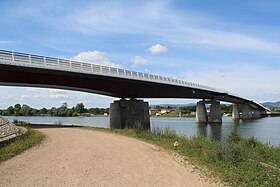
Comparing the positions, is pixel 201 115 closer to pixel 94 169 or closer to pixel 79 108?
pixel 79 108

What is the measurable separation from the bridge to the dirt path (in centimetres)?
1872

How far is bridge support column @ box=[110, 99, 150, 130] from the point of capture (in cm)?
4966

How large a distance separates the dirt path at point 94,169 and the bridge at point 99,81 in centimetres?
1872

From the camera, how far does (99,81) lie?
4262 centimetres

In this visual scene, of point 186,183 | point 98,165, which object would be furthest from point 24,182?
point 186,183

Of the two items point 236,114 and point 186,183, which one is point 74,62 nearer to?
point 186,183

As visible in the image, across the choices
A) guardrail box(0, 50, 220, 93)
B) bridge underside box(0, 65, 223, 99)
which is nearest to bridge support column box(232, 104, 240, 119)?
bridge underside box(0, 65, 223, 99)

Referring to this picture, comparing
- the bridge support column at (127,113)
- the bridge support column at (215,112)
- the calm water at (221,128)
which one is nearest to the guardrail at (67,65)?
the bridge support column at (127,113)

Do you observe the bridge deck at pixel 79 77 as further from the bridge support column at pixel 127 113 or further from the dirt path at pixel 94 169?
the dirt path at pixel 94 169

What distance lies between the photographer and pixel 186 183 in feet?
31.0

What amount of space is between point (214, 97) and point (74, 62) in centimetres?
5001

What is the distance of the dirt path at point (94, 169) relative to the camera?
9.47 m

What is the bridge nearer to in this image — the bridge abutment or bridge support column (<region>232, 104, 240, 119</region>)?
the bridge abutment

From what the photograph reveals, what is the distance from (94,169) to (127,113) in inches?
1560
